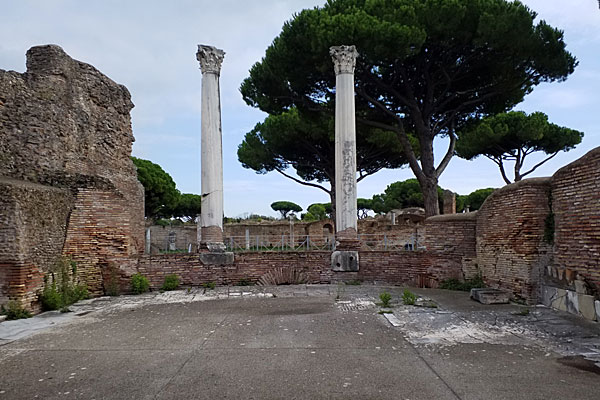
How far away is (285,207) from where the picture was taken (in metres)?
54.3

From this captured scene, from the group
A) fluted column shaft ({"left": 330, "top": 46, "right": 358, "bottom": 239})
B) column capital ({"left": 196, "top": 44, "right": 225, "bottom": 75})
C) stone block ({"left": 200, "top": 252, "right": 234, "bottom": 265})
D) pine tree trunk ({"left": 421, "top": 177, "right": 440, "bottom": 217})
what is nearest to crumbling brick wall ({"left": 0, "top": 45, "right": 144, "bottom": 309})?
stone block ({"left": 200, "top": 252, "right": 234, "bottom": 265})

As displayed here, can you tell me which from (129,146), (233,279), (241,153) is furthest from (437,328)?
(241,153)

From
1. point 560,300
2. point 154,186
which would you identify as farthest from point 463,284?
point 154,186

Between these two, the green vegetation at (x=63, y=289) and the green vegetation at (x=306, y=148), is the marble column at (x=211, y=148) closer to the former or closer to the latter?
the green vegetation at (x=63, y=289)

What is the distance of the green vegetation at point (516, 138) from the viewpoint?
66.2 feet

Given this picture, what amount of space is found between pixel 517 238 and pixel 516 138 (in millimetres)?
16114

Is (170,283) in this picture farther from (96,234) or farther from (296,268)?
(296,268)

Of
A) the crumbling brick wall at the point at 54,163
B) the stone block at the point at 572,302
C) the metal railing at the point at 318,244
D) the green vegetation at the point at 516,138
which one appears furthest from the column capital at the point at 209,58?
the green vegetation at the point at 516,138

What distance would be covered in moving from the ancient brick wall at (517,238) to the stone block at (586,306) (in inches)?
40.0

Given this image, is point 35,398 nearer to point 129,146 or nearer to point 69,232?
point 69,232

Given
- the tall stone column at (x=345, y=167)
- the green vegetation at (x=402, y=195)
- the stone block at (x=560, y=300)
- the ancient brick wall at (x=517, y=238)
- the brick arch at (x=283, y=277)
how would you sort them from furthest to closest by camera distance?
the green vegetation at (x=402, y=195)
the tall stone column at (x=345, y=167)
the brick arch at (x=283, y=277)
the ancient brick wall at (x=517, y=238)
the stone block at (x=560, y=300)

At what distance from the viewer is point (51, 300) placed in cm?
675

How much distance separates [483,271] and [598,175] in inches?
128

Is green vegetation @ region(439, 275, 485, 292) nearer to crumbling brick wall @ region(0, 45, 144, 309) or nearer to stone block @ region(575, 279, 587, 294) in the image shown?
stone block @ region(575, 279, 587, 294)
